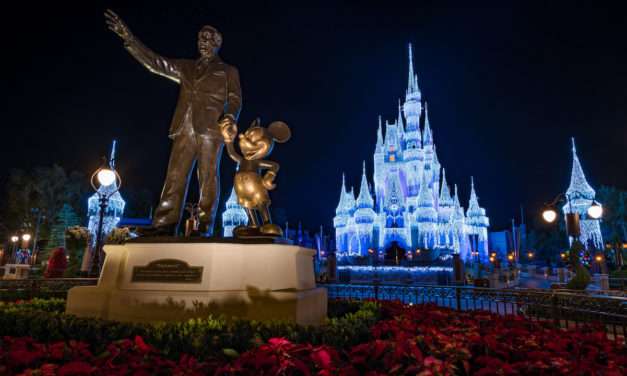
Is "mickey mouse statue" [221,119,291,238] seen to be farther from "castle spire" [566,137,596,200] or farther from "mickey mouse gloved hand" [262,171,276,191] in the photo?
"castle spire" [566,137,596,200]

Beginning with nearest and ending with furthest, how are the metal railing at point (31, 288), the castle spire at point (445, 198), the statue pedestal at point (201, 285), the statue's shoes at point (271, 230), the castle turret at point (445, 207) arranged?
the statue pedestal at point (201, 285) < the statue's shoes at point (271, 230) < the metal railing at point (31, 288) < the castle turret at point (445, 207) < the castle spire at point (445, 198)

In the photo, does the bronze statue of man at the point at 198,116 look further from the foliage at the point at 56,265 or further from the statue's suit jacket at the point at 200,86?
the foliage at the point at 56,265

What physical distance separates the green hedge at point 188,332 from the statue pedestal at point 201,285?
0.46 m

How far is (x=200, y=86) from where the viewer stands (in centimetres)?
667

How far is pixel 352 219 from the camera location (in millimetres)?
59312

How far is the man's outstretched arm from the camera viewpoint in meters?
6.39

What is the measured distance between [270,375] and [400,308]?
438 cm

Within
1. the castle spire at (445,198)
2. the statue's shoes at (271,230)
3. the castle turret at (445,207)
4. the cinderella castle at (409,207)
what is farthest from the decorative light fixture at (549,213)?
the castle spire at (445,198)

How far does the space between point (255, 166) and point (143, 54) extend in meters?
2.95

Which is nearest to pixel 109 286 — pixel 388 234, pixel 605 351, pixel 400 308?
pixel 400 308

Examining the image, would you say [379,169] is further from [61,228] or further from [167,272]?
[167,272]

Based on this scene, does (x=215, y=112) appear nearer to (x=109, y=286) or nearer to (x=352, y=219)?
(x=109, y=286)

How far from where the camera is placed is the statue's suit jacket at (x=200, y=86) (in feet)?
21.4

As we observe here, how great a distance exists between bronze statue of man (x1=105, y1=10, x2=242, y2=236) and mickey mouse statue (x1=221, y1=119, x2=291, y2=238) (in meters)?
0.34
